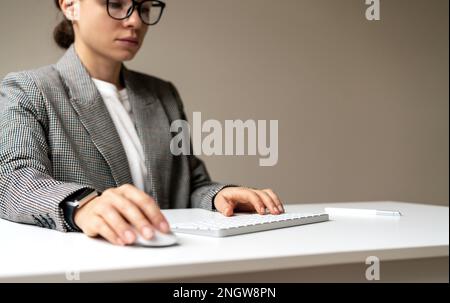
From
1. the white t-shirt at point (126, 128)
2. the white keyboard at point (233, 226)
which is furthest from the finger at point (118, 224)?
the white t-shirt at point (126, 128)

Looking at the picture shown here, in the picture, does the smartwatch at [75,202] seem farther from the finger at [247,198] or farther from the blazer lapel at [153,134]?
the blazer lapel at [153,134]

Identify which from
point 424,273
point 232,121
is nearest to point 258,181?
point 232,121

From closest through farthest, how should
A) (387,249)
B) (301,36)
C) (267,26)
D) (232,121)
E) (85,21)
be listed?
(387,249), (85,21), (232,121), (267,26), (301,36)

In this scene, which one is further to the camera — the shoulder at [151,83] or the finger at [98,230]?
the shoulder at [151,83]

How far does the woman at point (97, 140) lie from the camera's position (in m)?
0.64

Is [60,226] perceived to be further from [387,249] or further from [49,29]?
[49,29]

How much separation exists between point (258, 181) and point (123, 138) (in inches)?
26.7

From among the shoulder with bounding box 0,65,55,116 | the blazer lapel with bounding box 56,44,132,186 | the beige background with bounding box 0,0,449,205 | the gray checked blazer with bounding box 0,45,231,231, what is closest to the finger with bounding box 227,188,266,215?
the gray checked blazer with bounding box 0,45,231,231

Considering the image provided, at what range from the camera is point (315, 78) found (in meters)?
2.18

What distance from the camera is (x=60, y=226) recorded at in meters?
0.64

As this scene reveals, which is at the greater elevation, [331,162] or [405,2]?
[405,2]

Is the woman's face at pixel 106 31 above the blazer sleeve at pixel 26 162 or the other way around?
above

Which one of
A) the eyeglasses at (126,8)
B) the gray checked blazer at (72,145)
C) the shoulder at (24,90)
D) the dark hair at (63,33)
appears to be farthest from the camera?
the dark hair at (63,33)

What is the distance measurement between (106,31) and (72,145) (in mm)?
272
